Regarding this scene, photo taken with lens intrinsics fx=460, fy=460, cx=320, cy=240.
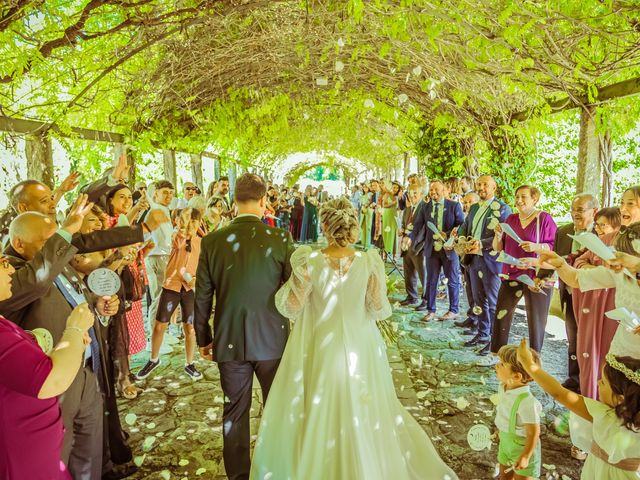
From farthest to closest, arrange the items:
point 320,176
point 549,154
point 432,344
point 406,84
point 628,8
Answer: point 320,176 → point 549,154 → point 406,84 → point 432,344 → point 628,8

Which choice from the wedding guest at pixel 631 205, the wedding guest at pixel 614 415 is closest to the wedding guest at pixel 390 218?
the wedding guest at pixel 631 205

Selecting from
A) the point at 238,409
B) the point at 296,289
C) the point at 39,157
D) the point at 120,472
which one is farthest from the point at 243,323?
the point at 39,157

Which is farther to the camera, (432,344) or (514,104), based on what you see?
(514,104)

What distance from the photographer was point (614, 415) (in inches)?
72.7

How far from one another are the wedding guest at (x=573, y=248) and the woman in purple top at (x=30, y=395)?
3.79 metres

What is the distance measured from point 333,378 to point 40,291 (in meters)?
1.55

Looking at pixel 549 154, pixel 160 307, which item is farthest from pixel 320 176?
pixel 160 307

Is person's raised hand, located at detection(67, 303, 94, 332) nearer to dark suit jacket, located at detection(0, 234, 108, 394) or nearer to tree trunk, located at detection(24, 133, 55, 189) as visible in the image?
dark suit jacket, located at detection(0, 234, 108, 394)

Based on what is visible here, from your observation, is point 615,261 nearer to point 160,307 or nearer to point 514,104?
point 160,307

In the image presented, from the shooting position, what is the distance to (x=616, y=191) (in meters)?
6.75

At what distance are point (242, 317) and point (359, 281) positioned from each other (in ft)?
2.35

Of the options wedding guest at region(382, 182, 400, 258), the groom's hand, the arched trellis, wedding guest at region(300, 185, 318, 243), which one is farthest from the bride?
the arched trellis

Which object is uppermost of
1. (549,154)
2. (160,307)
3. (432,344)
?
(549,154)

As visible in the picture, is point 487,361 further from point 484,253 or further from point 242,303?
point 242,303
